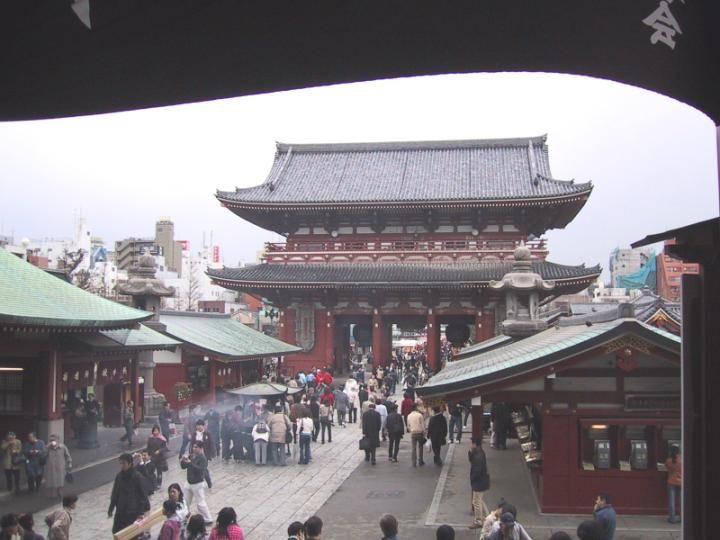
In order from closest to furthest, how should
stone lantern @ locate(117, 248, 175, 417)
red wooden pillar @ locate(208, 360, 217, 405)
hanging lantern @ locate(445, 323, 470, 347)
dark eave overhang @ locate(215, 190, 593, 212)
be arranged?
stone lantern @ locate(117, 248, 175, 417) < red wooden pillar @ locate(208, 360, 217, 405) < dark eave overhang @ locate(215, 190, 593, 212) < hanging lantern @ locate(445, 323, 470, 347)

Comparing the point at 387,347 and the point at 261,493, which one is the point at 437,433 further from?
the point at 387,347

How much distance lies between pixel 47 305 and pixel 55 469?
154 inches

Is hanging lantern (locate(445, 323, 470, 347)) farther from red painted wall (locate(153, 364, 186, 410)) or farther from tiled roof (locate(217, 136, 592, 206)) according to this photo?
red painted wall (locate(153, 364, 186, 410))

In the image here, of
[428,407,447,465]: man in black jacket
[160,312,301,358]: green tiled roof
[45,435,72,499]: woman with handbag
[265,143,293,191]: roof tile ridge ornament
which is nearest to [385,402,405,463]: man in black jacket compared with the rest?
[428,407,447,465]: man in black jacket

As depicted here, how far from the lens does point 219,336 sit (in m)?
29.6

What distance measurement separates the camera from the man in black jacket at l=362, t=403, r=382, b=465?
696 inches

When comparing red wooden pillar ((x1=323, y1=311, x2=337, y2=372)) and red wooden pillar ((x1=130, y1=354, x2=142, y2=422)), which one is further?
red wooden pillar ((x1=323, y1=311, x2=337, y2=372))

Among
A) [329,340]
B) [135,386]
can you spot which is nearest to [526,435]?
[135,386]

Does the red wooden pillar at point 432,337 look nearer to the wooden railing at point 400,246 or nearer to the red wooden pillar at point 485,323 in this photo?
the red wooden pillar at point 485,323

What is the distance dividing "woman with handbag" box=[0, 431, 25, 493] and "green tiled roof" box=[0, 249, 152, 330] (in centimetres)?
231

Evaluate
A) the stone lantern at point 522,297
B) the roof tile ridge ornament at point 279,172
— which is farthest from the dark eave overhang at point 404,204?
the stone lantern at point 522,297

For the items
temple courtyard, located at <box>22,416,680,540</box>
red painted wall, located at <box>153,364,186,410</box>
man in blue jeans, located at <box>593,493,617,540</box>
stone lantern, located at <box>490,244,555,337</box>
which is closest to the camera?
man in blue jeans, located at <box>593,493,617,540</box>

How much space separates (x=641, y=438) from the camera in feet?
40.5

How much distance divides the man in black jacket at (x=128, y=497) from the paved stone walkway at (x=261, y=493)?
2.22 meters
